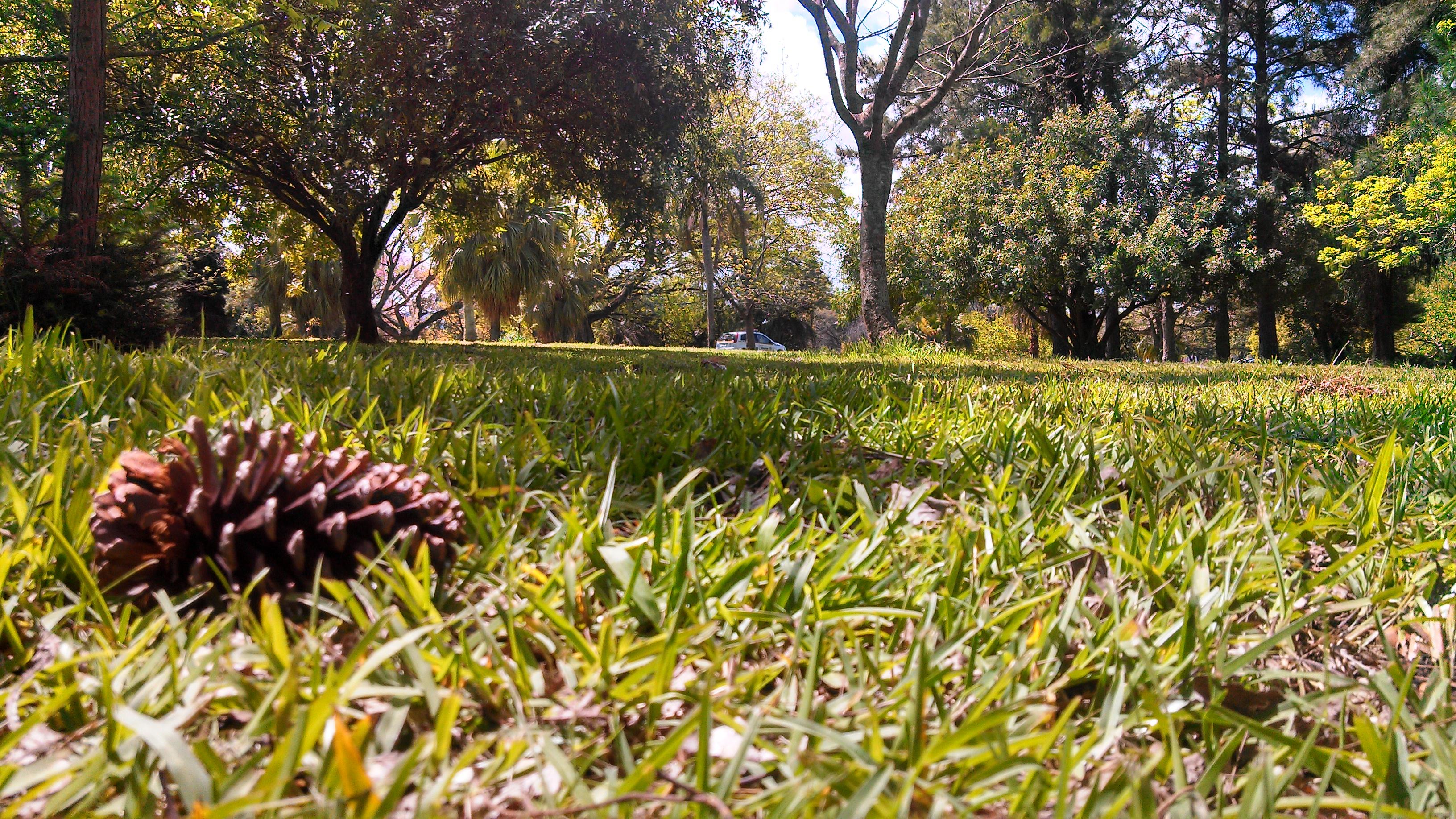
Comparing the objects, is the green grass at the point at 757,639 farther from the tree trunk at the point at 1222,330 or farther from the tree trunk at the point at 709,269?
the tree trunk at the point at 709,269

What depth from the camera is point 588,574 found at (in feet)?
4.24

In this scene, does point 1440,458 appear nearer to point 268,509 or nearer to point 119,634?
point 268,509

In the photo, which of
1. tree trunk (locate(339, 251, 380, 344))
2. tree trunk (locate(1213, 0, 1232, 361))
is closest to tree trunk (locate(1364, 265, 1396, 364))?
tree trunk (locate(1213, 0, 1232, 361))

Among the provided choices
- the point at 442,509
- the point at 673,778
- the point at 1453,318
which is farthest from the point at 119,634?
the point at 1453,318

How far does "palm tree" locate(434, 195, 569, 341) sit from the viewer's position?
28766 millimetres

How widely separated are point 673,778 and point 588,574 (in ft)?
1.71

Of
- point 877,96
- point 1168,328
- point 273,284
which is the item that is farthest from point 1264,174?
Result: point 273,284

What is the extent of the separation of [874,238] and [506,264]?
1976cm

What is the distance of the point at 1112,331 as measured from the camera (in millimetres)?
21016

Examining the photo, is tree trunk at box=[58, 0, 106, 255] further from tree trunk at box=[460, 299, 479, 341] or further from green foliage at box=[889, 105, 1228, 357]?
tree trunk at box=[460, 299, 479, 341]

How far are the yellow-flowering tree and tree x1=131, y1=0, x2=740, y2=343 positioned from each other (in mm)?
14705

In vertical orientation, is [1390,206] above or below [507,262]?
below

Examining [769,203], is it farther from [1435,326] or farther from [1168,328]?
[1435,326]

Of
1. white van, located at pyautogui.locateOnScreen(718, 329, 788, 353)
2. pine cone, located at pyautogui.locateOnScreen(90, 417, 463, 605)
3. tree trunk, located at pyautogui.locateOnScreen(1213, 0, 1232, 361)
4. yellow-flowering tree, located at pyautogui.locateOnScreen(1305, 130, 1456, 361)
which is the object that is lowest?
pine cone, located at pyautogui.locateOnScreen(90, 417, 463, 605)
